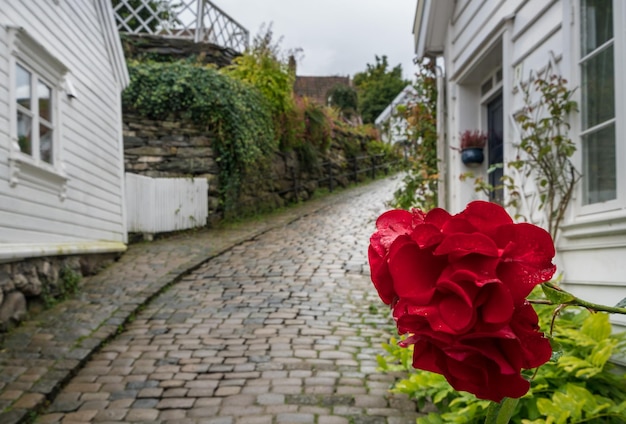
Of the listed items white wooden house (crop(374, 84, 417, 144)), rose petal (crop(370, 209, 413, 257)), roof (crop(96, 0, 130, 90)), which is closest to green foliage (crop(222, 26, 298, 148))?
white wooden house (crop(374, 84, 417, 144))

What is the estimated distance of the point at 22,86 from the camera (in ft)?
20.7

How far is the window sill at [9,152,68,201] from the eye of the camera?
5.85 m

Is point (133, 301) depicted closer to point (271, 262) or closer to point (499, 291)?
point (271, 262)

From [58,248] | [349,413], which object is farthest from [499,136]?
[58,248]

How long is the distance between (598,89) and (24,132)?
5612 millimetres

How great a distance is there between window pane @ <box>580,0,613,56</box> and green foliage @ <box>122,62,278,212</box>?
30.9 feet

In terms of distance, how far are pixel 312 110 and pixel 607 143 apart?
1433 centimetres

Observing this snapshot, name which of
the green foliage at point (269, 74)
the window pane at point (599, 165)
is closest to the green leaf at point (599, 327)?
the window pane at point (599, 165)

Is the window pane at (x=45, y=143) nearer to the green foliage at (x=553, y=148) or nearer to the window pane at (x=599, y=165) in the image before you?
the green foliage at (x=553, y=148)

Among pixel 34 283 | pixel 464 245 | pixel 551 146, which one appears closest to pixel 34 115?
pixel 34 283

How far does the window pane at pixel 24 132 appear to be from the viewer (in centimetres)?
614

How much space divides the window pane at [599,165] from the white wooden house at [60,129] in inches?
197

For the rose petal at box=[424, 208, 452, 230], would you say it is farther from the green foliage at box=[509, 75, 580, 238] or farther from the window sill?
the window sill

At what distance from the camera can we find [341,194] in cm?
1912
